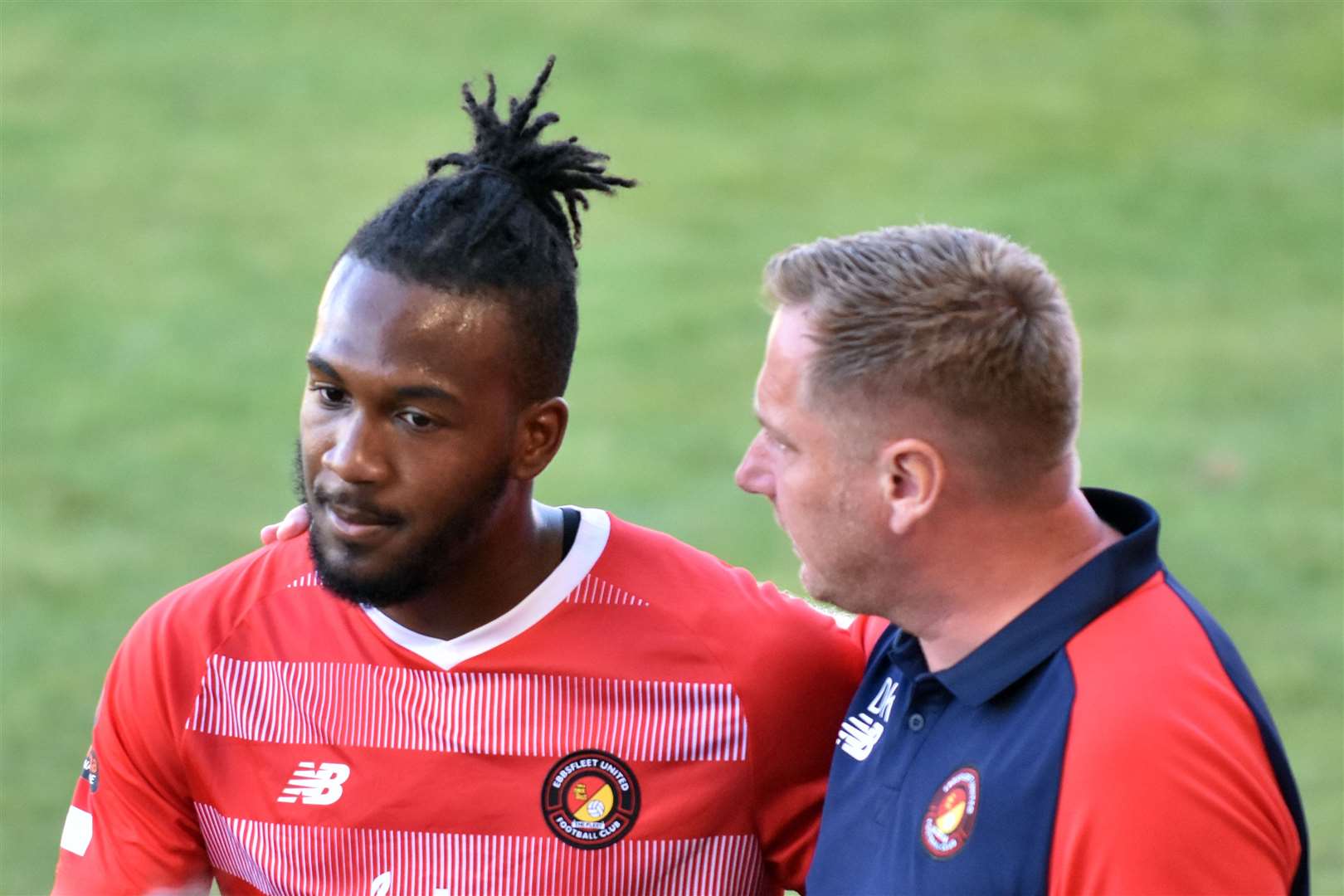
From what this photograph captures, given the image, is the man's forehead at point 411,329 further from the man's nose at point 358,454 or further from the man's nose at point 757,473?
the man's nose at point 757,473

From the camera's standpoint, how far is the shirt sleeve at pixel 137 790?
3061mm

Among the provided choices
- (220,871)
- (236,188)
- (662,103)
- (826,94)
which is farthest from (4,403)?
(220,871)

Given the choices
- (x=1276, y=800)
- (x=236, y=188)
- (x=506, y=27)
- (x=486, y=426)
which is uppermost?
(x=506, y=27)

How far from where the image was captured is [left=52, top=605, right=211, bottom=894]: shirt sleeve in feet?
10.0

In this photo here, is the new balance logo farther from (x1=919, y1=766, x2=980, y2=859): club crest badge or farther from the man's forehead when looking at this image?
(x1=919, y1=766, x2=980, y2=859): club crest badge

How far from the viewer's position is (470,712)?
10.0ft

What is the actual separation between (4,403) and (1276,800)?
9.63 meters

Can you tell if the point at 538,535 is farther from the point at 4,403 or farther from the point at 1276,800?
the point at 4,403

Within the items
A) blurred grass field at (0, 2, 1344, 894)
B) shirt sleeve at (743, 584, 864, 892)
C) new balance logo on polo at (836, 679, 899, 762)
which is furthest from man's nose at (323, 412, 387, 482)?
blurred grass field at (0, 2, 1344, 894)

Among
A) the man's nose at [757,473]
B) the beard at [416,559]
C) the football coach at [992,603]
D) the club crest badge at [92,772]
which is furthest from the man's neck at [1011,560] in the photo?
the club crest badge at [92,772]

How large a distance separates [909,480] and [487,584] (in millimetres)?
808

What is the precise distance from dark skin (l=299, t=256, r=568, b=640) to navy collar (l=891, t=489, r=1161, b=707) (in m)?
0.83

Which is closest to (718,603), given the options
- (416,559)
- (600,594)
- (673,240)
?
(600,594)

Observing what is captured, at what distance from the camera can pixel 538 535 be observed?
315 centimetres
